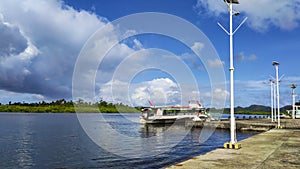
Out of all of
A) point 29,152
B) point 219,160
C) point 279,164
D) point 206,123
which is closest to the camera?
point 279,164

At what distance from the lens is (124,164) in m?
20.9

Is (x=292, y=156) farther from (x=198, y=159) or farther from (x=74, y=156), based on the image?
(x=74, y=156)

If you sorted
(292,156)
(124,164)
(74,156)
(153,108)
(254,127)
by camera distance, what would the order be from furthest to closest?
(153,108) < (254,127) < (74,156) < (124,164) < (292,156)

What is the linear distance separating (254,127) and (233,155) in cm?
3741

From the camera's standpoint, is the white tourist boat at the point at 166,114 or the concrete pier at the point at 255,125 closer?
the concrete pier at the point at 255,125

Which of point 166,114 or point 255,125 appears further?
point 166,114

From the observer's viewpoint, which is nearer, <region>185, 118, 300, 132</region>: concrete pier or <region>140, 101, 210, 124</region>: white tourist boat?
<region>185, 118, 300, 132</region>: concrete pier

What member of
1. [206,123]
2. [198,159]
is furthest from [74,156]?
[206,123]

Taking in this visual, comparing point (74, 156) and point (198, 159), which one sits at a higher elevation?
point (198, 159)

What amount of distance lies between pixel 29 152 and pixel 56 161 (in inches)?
272

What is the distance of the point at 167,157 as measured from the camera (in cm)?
2462

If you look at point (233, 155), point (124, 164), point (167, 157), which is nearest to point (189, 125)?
point (167, 157)

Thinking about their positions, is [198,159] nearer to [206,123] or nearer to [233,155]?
[233,155]

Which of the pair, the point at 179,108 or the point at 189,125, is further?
the point at 179,108
